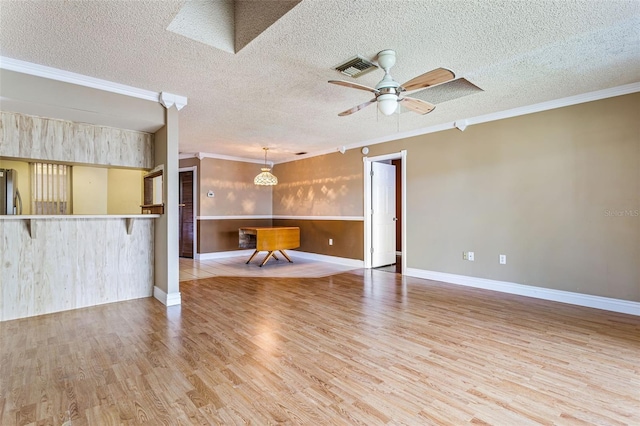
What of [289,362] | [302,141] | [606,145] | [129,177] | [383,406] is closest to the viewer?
[383,406]

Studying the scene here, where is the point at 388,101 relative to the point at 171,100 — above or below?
below

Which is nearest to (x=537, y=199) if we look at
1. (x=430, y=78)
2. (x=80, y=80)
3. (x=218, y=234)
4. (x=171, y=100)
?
(x=430, y=78)

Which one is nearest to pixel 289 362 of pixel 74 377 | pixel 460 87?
pixel 74 377

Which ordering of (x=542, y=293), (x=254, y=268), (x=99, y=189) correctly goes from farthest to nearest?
(x=99, y=189) → (x=254, y=268) → (x=542, y=293)

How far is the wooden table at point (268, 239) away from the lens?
5777 millimetres

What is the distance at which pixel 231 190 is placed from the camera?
718 cm

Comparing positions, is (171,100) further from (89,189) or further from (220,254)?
(220,254)

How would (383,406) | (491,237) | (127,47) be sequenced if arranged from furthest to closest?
1. (491,237)
2. (127,47)
3. (383,406)

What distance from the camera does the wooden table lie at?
578 cm

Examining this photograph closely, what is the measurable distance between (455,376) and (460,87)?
2.78m

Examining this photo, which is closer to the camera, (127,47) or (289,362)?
(289,362)

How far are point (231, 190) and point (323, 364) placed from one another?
5.68 meters

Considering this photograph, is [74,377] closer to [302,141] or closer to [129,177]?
[302,141]

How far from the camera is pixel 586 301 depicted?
134 inches
